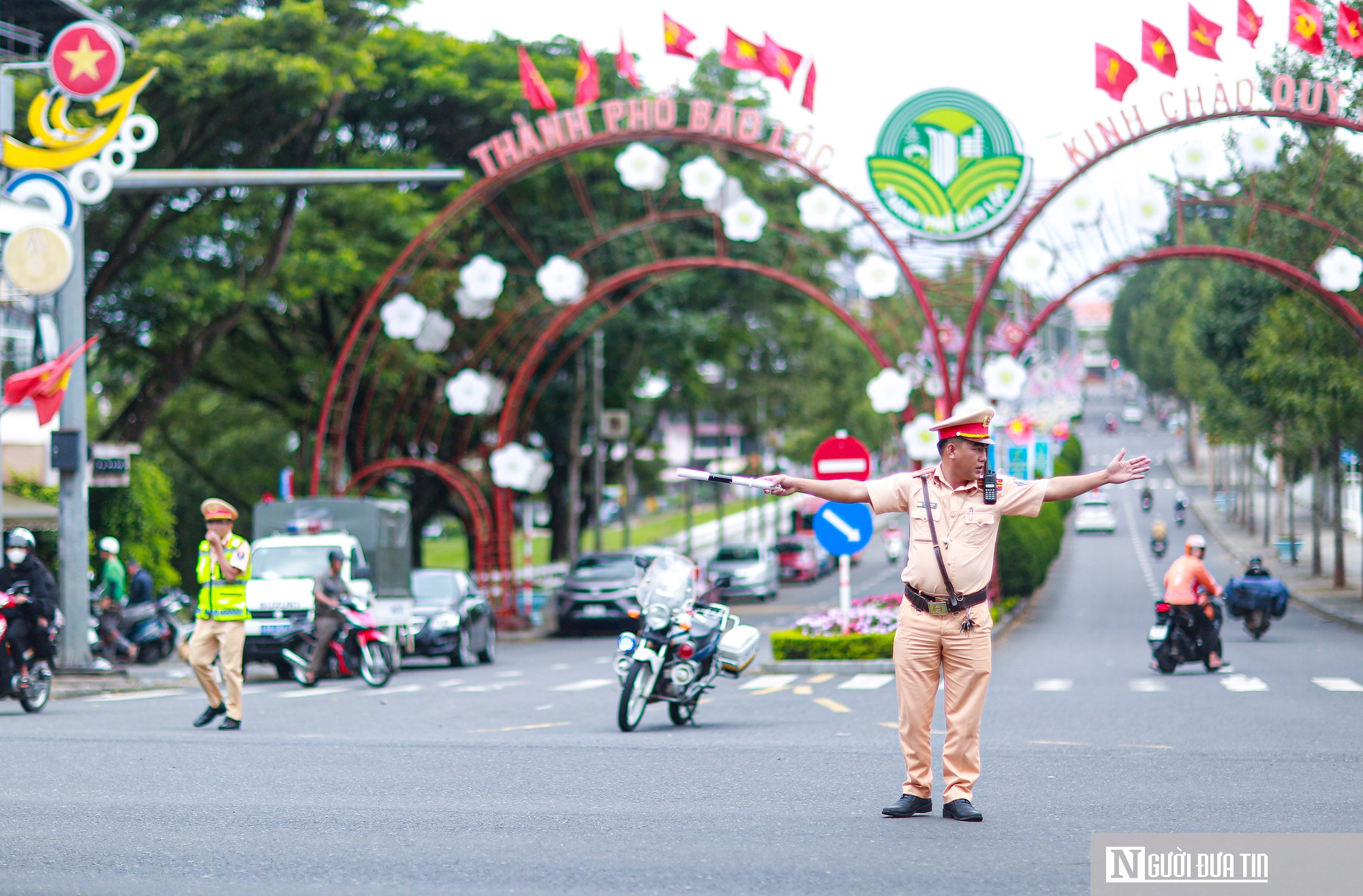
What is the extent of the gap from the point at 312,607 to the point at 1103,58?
14.1 m

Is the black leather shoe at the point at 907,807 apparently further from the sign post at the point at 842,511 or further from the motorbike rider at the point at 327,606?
the motorbike rider at the point at 327,606

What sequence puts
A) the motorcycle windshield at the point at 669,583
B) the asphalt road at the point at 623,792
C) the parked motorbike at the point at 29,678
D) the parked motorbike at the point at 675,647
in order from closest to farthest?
the asphalt road at the point at 623,792 → the parked motorbike at the point at 675,647 → the motorcycle windshield at the point at 669,583 → the parked motorbike at the point at 29,678

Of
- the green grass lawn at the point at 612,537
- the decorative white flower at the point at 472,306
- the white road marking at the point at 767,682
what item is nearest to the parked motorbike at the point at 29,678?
the white road marking at the point at 767,682

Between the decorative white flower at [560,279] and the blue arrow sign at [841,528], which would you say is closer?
the blue arrow sign at [841,528]

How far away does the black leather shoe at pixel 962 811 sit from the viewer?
7402 millimetres

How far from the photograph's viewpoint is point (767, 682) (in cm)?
1938

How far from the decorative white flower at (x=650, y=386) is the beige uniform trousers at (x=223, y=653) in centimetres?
3008

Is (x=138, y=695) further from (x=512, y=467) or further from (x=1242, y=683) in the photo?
(x=512, y=467)

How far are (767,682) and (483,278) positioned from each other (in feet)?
49.2

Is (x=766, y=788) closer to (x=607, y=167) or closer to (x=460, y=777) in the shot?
(x=460, y=777)

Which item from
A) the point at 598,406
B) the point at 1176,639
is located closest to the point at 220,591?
the point at 1176,639

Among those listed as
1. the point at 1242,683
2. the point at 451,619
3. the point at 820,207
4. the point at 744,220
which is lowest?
the point at 1242,683

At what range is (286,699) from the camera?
17.2m

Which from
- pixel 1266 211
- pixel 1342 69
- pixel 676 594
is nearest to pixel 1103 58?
pixel 1342 69
